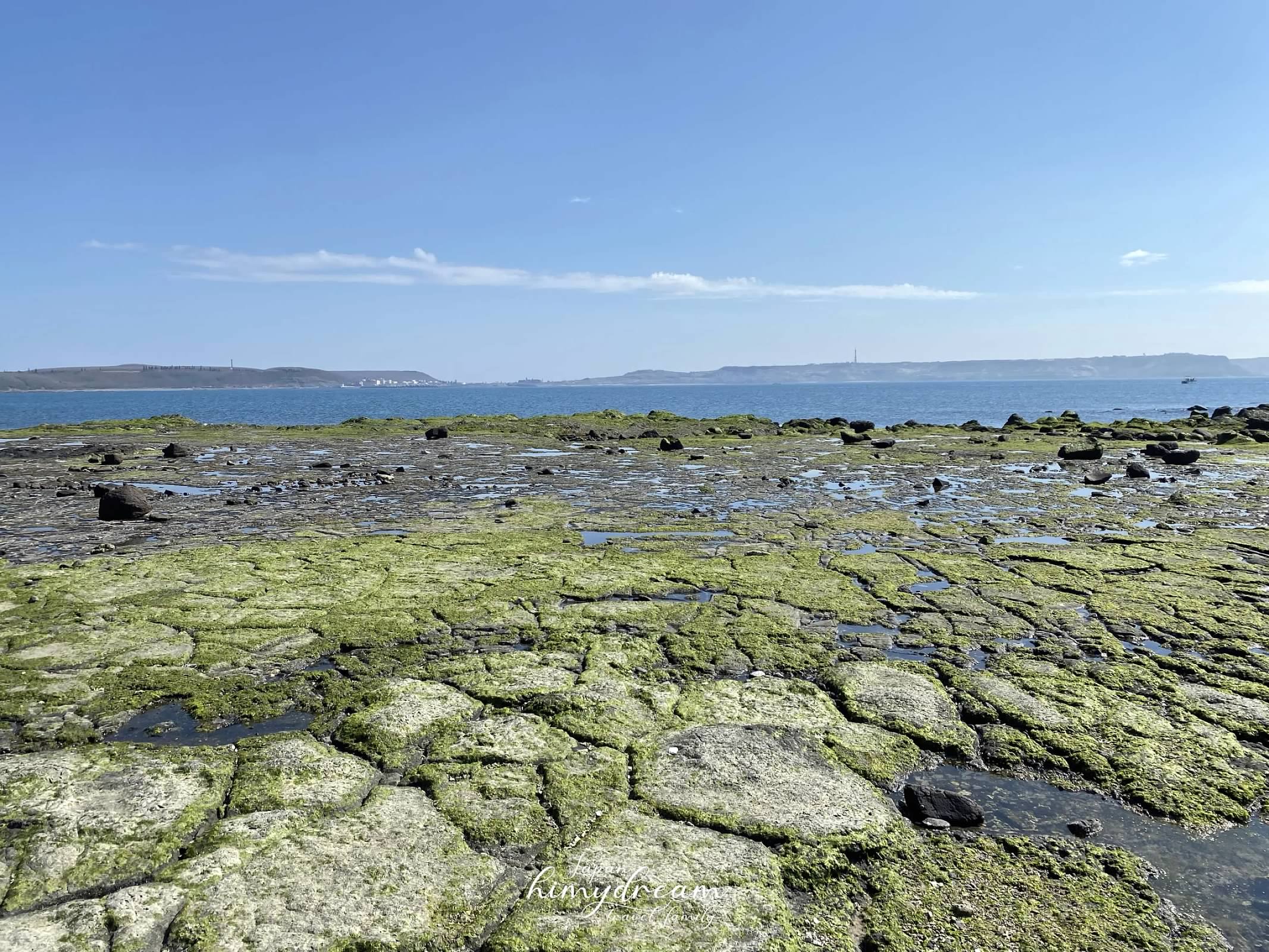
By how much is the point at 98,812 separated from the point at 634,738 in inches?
136

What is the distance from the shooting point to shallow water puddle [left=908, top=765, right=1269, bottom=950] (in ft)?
13.0

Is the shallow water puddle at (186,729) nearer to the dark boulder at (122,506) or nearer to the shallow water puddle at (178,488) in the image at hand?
the dark boulder at (122,506)

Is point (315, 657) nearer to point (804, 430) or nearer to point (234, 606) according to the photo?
point (234, 606)

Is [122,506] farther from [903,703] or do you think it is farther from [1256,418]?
[1256,418]

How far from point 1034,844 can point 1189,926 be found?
0.79 meters

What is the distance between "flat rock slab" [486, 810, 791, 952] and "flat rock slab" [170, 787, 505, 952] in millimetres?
312

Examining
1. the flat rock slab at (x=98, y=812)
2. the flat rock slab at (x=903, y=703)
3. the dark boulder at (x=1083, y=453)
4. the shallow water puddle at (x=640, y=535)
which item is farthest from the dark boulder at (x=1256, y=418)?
the flat rock slab at (x=98, y=812)

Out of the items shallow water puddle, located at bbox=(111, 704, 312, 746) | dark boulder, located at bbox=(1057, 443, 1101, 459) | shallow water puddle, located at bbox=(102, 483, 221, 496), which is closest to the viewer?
shallow water puddle, located at bbox=(111, 704, 312, 746)

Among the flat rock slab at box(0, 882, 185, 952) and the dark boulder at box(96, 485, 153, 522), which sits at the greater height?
the dark boulder at box(96, 485, 153, 522)

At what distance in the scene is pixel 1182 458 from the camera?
24547mm

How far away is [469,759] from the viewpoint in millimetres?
5445

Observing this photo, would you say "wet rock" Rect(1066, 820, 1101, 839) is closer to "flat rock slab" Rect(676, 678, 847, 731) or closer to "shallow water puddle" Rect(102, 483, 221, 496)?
"flat rock slab" Rect(676, 678, 847, 731)

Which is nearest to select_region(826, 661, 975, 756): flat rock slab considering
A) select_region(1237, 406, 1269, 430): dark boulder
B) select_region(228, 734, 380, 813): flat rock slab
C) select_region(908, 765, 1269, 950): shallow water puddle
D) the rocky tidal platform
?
the rocky tidal platform

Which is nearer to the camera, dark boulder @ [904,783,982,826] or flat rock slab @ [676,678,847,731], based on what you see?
dark boulder @ [904,783,982,826]
